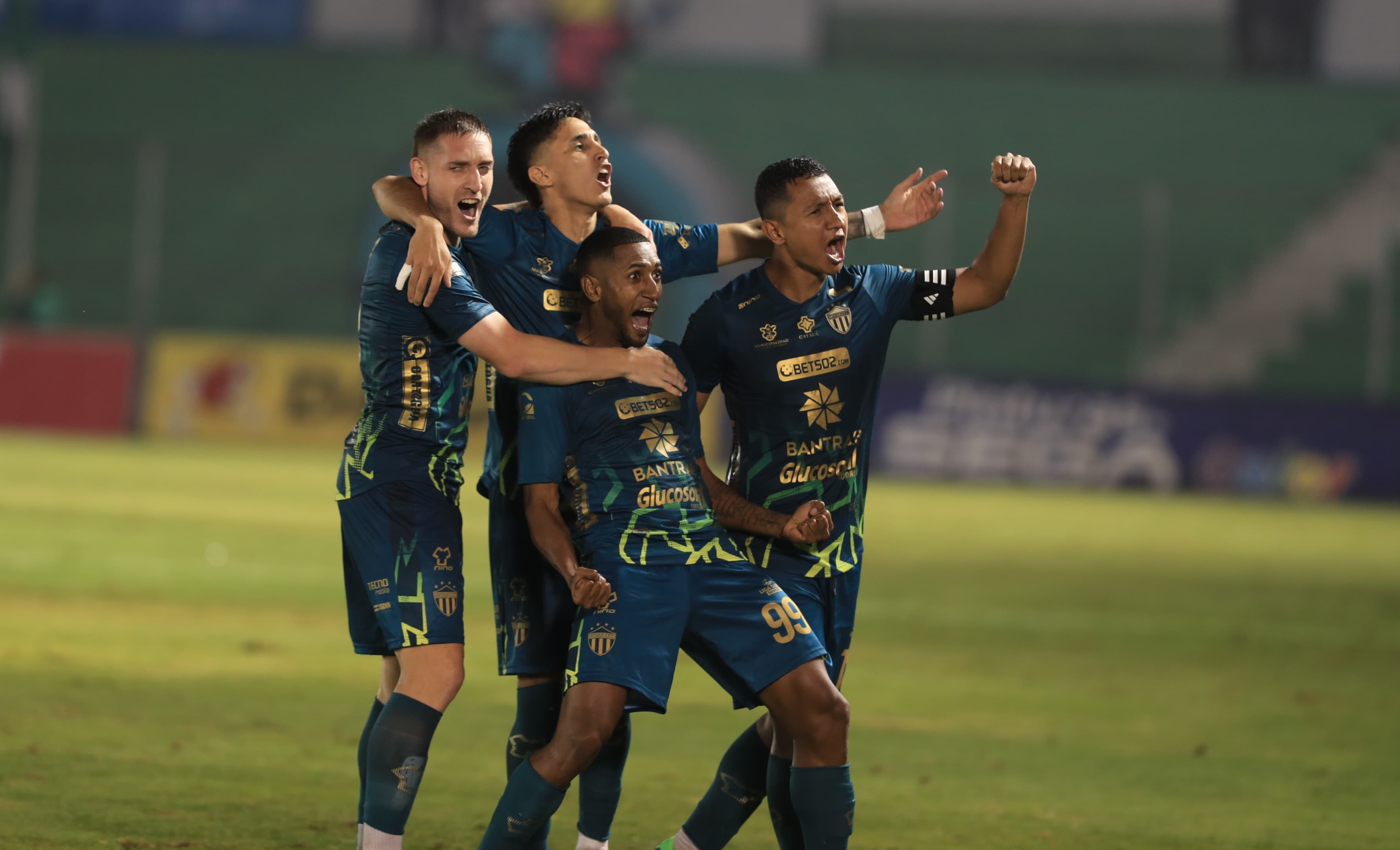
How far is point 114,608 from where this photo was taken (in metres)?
10.5

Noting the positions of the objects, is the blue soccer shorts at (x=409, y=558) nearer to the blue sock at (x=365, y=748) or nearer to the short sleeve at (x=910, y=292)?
the blue sock at (x=365, y=748)

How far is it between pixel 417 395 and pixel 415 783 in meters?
1.19

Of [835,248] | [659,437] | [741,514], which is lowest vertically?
[741,514]

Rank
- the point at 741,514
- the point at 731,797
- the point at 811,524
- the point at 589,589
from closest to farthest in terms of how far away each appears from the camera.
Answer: the point at 589,589 < the point at 811,524 < the point at 741,514 < the point at 731,797

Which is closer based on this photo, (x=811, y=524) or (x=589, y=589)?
(x=589, y=589)

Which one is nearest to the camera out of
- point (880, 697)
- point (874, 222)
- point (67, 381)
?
point (874, 222)

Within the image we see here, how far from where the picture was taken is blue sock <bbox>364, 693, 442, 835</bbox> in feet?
17.0

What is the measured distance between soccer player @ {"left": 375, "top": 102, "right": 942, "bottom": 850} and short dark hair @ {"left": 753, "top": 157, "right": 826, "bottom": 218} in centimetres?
40

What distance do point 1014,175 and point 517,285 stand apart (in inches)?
64.1

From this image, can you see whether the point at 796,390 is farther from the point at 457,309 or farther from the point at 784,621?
the point at 457,309

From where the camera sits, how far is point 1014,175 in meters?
5.46

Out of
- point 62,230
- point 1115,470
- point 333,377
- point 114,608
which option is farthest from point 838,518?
point 62,230

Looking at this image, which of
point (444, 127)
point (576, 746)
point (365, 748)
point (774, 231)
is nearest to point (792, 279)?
point (774, 231)

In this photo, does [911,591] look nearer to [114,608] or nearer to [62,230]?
[114,608]
